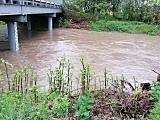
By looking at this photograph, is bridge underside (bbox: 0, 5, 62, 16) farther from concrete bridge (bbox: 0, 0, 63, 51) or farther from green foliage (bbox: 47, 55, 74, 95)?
green foliage (bbox: 47, 55, 74, 95)

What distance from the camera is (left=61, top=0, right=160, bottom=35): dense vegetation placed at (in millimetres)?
20203

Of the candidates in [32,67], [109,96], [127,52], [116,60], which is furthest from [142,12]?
[109,96]

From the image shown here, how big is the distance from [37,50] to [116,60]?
3.95 metres

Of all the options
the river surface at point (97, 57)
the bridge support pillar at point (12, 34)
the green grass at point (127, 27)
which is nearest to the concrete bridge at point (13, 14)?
the bridge support pillar at point (12, 34)

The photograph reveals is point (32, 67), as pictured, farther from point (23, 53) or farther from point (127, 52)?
point (127, 52)

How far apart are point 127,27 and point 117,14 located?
4351 millimetres

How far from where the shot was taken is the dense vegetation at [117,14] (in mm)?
20203

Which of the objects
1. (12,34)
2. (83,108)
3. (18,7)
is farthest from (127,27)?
(83,108)

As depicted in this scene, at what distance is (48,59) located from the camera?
32.0 feet

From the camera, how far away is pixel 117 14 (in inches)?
944

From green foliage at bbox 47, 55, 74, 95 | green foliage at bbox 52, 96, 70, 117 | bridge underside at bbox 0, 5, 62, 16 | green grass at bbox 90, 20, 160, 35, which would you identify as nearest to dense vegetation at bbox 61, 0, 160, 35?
green grass at bbox 90, 20, 160, 35

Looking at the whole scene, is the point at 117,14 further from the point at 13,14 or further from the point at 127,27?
the point at 13,14

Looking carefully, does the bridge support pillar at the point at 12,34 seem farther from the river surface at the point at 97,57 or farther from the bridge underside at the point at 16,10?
the bridge underside at the point at 16,10

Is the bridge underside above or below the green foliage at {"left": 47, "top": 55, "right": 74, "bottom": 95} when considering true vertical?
above
